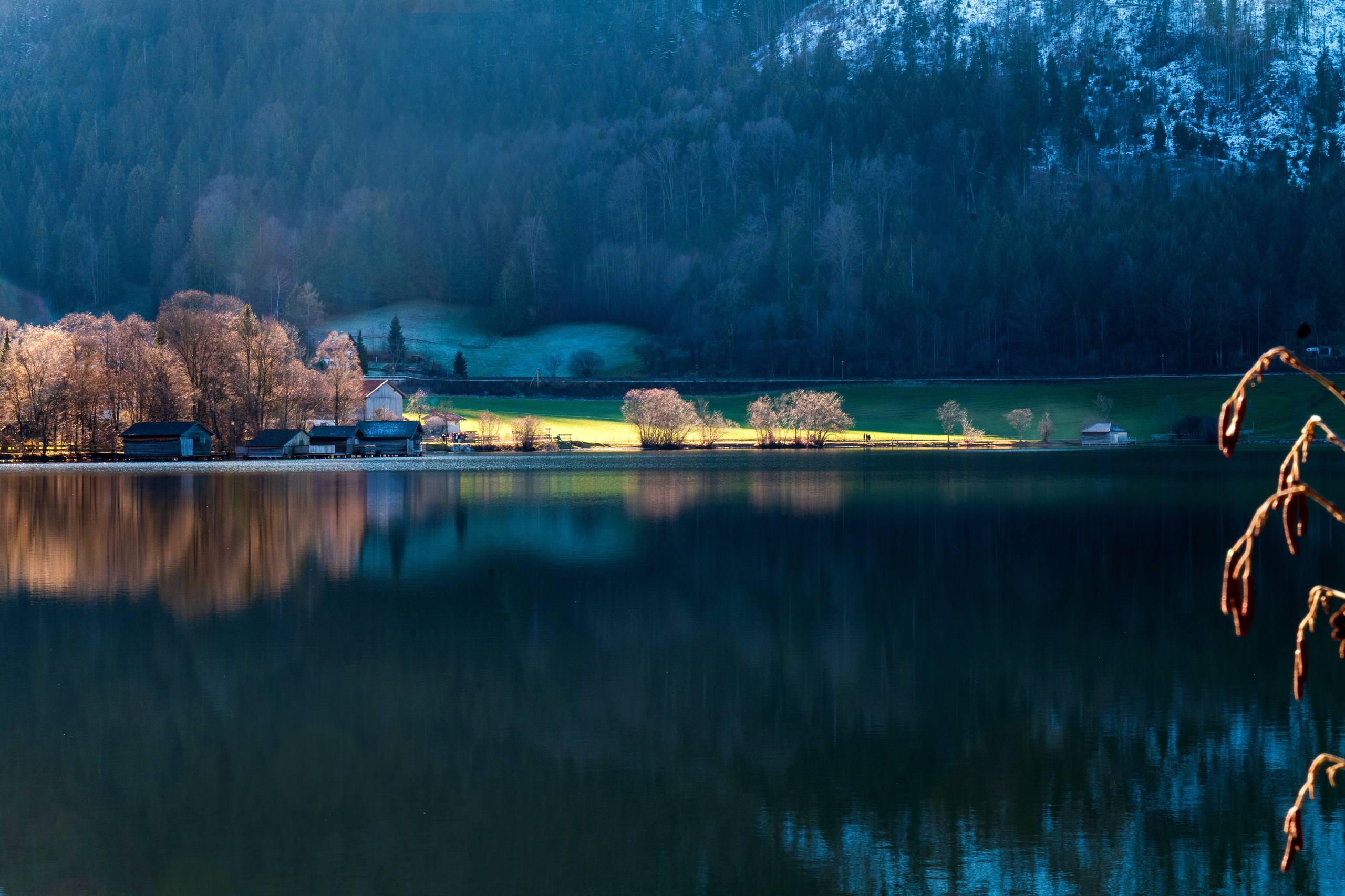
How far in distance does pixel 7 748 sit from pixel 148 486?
50497mm

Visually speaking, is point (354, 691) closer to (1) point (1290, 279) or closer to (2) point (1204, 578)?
(2) point (1204, 578)

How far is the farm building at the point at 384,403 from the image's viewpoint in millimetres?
122438

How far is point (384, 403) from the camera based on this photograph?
124312 mm

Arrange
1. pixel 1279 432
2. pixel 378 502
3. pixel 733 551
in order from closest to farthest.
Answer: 1. pixel 733 551
2. pixel 378 502
3. pixel 1279 432

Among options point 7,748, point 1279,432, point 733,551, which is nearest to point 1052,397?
point 1279,432

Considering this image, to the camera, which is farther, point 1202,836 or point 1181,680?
point 1181,680

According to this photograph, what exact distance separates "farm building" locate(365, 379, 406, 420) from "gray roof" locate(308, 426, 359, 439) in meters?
11.0

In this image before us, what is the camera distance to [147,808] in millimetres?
14047

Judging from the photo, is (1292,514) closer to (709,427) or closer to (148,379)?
(148,379)

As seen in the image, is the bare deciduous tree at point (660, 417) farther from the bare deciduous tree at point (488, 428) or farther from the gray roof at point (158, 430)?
the gray roof at point (158, 430)

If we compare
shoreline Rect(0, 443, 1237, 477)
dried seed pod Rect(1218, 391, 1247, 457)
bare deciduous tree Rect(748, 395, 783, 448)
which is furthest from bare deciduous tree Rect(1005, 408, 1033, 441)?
dried seed pod Rect(1218, 391, 1247, 457)

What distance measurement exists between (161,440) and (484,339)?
84.7 metres

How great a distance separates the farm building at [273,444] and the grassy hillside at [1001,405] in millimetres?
26984

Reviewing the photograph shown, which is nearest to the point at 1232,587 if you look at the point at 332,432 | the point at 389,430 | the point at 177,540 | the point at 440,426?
the point at 177,540
